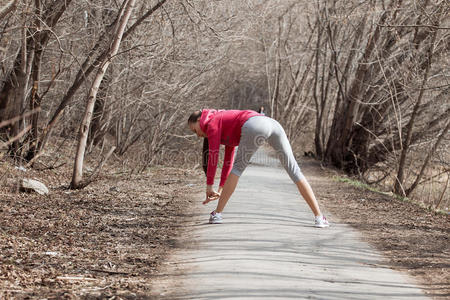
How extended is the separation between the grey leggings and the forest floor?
1.14 metres

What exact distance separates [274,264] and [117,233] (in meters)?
2.20

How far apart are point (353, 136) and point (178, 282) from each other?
1545cm

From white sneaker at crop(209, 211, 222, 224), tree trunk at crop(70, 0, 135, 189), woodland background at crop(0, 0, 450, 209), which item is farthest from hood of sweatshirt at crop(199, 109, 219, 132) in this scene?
tree trunk at crop(70, 0, 135, 189)

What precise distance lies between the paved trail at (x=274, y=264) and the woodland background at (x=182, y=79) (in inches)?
134

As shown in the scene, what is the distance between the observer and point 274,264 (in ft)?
17.6

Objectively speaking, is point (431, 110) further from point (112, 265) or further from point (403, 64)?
point (112, 265)

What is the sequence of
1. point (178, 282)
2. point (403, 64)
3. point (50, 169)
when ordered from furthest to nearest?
point (403, 64) → point (50, 169) → point (178, 282)

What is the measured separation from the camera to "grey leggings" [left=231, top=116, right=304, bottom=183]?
6.77m

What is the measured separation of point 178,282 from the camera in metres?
4.90

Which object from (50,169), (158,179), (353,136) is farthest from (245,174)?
(353,136)

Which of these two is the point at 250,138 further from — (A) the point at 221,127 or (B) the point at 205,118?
(B) the point at 205,118

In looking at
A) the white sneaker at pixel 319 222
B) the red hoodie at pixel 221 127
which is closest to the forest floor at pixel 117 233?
the white sneaker at pixel 319 222

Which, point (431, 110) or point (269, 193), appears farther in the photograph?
point (431, 110)

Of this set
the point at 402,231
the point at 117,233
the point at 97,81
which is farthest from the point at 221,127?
the point at 97,81
